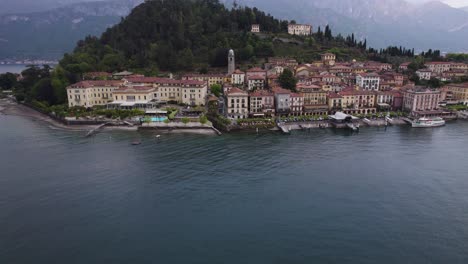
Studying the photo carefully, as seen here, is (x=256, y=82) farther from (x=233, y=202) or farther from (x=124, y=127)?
(x=233, y=202)

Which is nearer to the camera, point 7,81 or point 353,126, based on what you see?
point 353,126

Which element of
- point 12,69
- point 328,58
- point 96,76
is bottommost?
point 96,76

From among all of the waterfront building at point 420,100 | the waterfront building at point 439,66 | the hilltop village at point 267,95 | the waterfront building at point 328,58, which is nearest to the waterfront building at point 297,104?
the hilltop village at point 267,95

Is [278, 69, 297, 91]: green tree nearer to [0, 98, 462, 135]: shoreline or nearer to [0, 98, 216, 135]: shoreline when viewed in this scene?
[0, 98, 462, 135]: shoreline

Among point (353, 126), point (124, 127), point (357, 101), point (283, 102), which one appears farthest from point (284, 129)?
point (124, 127)

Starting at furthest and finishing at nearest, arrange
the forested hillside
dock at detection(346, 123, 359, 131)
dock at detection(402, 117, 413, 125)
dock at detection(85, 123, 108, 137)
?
the forested hillside → dock at detection(402, 117, 413, 125) → dock at detection(346, 123, 359, 131) → dock at detection(85, 123, 108, 137)

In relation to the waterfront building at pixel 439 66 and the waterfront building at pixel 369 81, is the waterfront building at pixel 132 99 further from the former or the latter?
the waterfront building at pixel 439 66

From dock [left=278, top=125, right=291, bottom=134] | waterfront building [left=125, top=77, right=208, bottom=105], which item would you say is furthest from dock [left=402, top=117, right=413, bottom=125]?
waterfront building [left=125, top=77, right=208, bottom=105]
